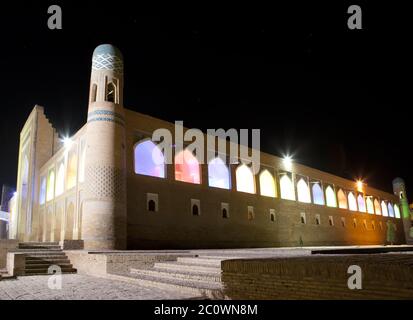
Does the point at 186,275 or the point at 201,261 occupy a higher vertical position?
the point at 201,261

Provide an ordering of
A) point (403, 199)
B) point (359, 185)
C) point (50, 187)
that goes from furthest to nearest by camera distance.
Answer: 1. point (403, 199)
2. point (359, 185)
3. point (50, 187)

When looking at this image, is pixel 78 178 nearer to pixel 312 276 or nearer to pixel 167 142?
pixel 167 142

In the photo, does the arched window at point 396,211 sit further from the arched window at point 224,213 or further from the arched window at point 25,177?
the arched window at point 25,177

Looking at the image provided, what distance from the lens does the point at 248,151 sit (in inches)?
746

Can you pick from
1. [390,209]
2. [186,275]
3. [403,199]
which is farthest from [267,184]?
[403,199]

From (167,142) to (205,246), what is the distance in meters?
4.52

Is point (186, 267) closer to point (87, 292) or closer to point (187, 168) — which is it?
point (87, 292)

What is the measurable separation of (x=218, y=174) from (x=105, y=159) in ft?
21.0

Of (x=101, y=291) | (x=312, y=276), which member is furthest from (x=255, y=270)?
(x=101, y=291)

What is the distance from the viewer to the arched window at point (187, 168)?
15.2 metres

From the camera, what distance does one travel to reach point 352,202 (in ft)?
90.8

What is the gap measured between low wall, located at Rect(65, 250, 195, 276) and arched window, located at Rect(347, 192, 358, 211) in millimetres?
21769

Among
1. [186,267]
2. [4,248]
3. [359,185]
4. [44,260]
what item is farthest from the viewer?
[359,185]

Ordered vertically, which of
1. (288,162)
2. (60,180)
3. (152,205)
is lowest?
(152,205)
